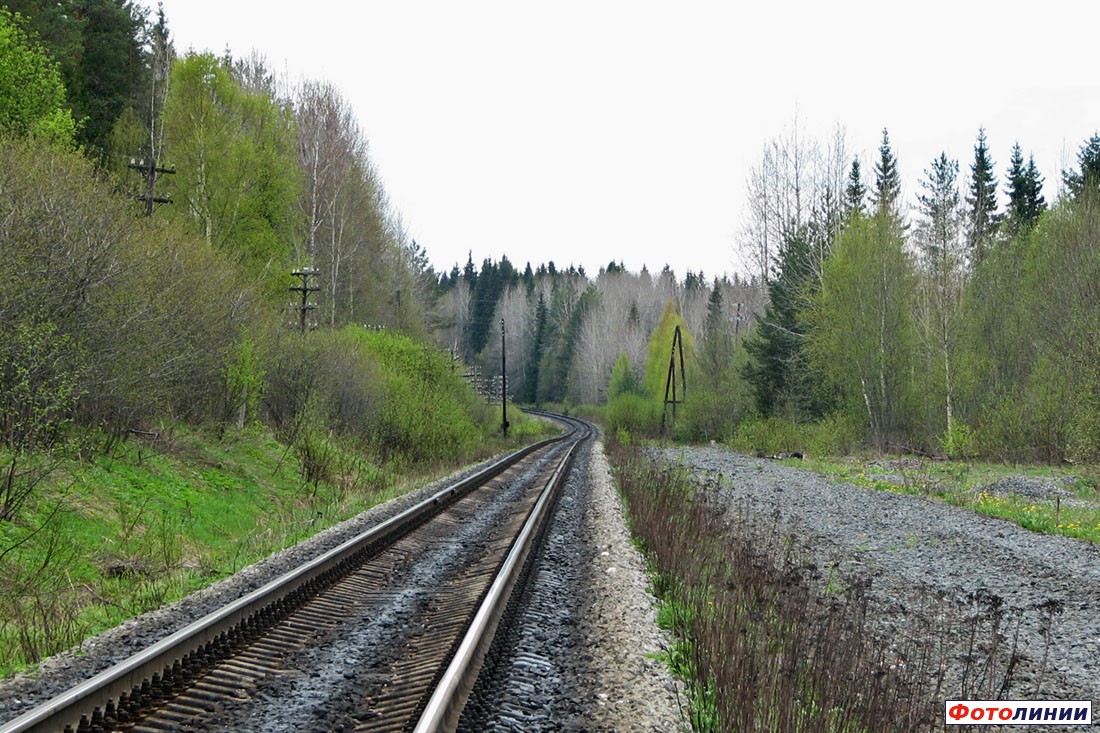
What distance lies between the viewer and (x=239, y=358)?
1881 centimetres

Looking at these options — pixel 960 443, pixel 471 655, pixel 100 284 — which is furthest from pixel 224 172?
pixel 960 443

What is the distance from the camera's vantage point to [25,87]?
24.6 metres

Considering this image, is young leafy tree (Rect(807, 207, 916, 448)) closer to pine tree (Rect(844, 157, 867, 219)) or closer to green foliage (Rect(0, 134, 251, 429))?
pine tree (Rect(844, 157, 867, 219))

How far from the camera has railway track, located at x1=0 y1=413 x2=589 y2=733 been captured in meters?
4.66

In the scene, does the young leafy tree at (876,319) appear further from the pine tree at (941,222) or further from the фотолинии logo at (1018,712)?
the фотолинии logo at (1018,712)

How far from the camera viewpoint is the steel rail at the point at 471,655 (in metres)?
4.38

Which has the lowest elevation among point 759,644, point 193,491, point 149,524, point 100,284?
point 759,644

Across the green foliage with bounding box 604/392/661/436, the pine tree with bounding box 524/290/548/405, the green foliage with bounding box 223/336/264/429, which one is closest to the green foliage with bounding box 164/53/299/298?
the green foliage with bounding box 223/336/264/429

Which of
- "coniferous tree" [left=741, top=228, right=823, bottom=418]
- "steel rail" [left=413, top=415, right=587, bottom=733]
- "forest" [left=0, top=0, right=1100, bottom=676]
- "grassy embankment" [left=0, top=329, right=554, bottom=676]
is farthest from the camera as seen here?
"coniferous tree" [left=741, top=228, right=823, bottom=418]

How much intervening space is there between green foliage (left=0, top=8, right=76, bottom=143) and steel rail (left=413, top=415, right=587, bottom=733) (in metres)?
20.1

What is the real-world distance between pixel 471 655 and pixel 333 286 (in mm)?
34586

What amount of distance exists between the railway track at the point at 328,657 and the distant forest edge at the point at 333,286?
5.02 meters

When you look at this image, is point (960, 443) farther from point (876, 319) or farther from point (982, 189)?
point (982, 189)

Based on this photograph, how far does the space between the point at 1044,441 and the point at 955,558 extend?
16.7 m
